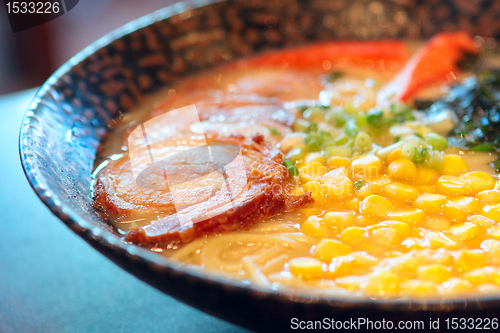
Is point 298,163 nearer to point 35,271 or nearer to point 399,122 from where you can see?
point 399,122

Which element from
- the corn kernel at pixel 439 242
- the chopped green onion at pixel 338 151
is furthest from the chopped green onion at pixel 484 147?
the corn kernel at pixel 439 242

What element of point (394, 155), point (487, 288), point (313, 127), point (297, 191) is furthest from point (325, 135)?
point (487, 288)

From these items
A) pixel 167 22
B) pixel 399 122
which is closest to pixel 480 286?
pixel 399 122

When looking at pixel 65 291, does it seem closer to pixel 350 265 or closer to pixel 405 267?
pixel 350 265

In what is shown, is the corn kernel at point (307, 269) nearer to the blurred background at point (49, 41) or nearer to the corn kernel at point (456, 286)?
the corn kernel at point (456, 286)

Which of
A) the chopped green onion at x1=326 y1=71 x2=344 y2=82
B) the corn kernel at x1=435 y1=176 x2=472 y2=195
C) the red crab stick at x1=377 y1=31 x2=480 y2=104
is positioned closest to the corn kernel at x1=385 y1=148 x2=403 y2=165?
the corn kernel at x1=435 y1=176 x2=472 y2=195

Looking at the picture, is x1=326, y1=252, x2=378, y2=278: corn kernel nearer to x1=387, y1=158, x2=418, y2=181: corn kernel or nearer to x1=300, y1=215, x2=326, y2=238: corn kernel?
x1=300, y1=215, x2=326, y2=238: corn kernel
